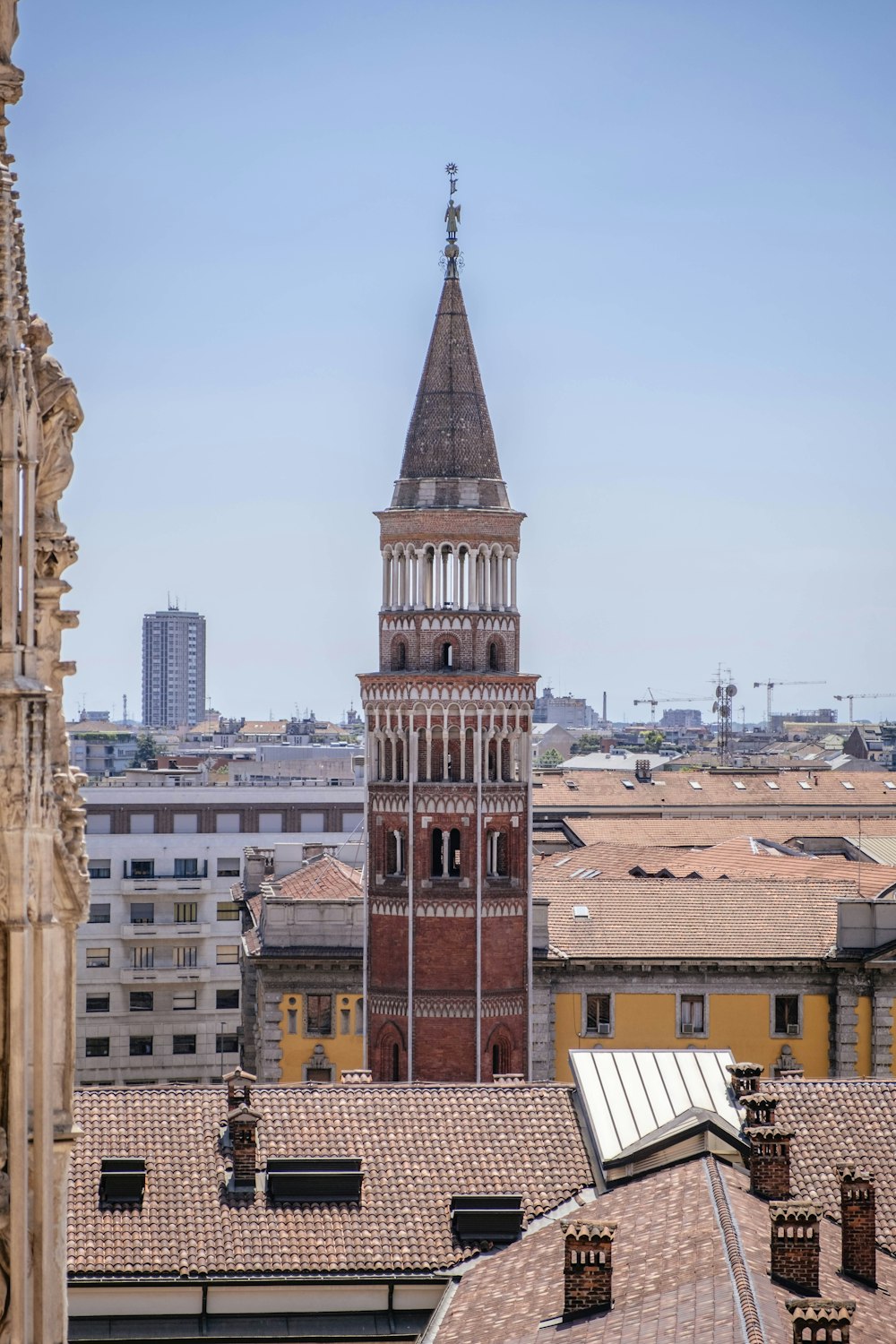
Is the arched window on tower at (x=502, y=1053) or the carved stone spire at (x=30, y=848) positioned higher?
the carved stone spire at (x=30, y=848)

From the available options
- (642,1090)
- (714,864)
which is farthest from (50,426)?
(714,864)

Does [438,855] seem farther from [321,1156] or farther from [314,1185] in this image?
[314,1185]

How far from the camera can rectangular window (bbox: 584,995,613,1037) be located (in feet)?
147

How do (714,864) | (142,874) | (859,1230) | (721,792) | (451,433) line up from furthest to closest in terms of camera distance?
1. (721,792)
2. (142,874)
3. (714,864)
4. (451,433)
5. (859,1230)

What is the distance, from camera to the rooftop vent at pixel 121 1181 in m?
25.1

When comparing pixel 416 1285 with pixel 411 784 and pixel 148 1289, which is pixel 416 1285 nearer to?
pixel 148 1289

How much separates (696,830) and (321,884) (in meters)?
29.2

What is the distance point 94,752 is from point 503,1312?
159 metres

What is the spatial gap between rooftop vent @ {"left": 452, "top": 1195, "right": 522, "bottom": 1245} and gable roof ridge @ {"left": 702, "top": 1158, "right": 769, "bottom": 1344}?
7.90 feet

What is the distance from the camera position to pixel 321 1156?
86.9 ft

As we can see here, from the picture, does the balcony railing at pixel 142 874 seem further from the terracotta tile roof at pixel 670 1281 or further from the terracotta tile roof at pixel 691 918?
the terracotta tile roof at pixel 670 1281

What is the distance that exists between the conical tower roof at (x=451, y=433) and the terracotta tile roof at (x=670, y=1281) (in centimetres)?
1902

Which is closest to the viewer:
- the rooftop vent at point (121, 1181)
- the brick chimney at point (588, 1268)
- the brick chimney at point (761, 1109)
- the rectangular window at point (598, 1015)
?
the brick chimney at point (588, 1268)

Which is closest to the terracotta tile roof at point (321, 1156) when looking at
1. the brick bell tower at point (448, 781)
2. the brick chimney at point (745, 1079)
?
the brick chimney at point (745, 1079)
